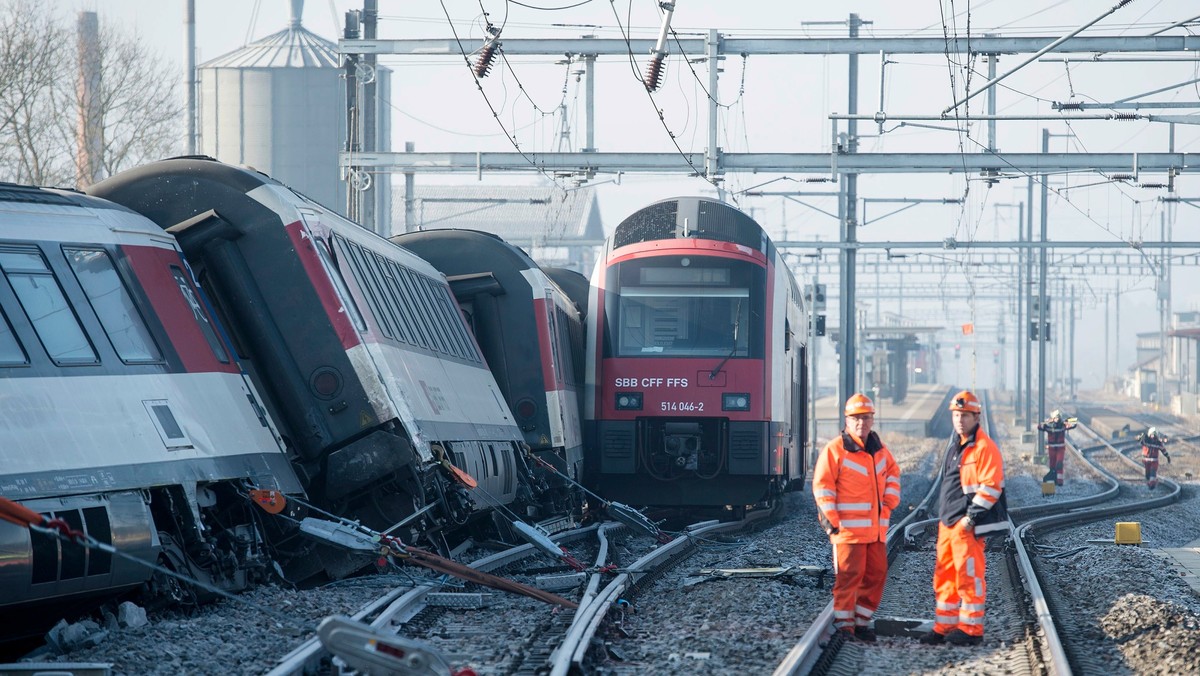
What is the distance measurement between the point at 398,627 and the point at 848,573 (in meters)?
2.81

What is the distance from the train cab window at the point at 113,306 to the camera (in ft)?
30.5

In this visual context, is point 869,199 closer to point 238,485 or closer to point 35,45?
point 35,45

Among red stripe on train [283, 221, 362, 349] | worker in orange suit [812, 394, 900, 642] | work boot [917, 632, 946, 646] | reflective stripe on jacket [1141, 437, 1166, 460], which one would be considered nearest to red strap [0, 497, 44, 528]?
red stripe on train [283, 221, 362, 349]

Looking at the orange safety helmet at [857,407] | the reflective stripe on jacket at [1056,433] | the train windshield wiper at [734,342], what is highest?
the train windshield wiper at [734,342]

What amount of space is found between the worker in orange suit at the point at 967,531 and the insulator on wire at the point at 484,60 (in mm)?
11975

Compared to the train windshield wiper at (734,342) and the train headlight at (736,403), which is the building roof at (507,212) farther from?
the train headlight at (736,403)

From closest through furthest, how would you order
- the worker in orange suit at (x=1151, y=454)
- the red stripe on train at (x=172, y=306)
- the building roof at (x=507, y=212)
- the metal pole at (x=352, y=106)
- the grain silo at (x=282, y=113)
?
the red stripe on train at (x=172, y=306)
the metal pole at (x=352, y=106)
the worker in orange suit at (x=1151, y=454)
the grain silo at (x=282, y=113)
the building roof at (x=507, y=212)

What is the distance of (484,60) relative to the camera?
20.2m

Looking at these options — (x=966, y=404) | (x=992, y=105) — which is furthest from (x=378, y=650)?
(x=992, y=105)

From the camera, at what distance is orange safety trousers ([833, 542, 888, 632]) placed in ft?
29.6

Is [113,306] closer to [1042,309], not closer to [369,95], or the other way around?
[369,95]

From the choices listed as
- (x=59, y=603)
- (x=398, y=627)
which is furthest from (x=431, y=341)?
(x=59, y=603)

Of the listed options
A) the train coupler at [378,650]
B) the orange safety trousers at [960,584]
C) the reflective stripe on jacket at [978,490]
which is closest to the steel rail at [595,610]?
the train coupler at [378,650]

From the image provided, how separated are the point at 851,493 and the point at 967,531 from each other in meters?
0.74
